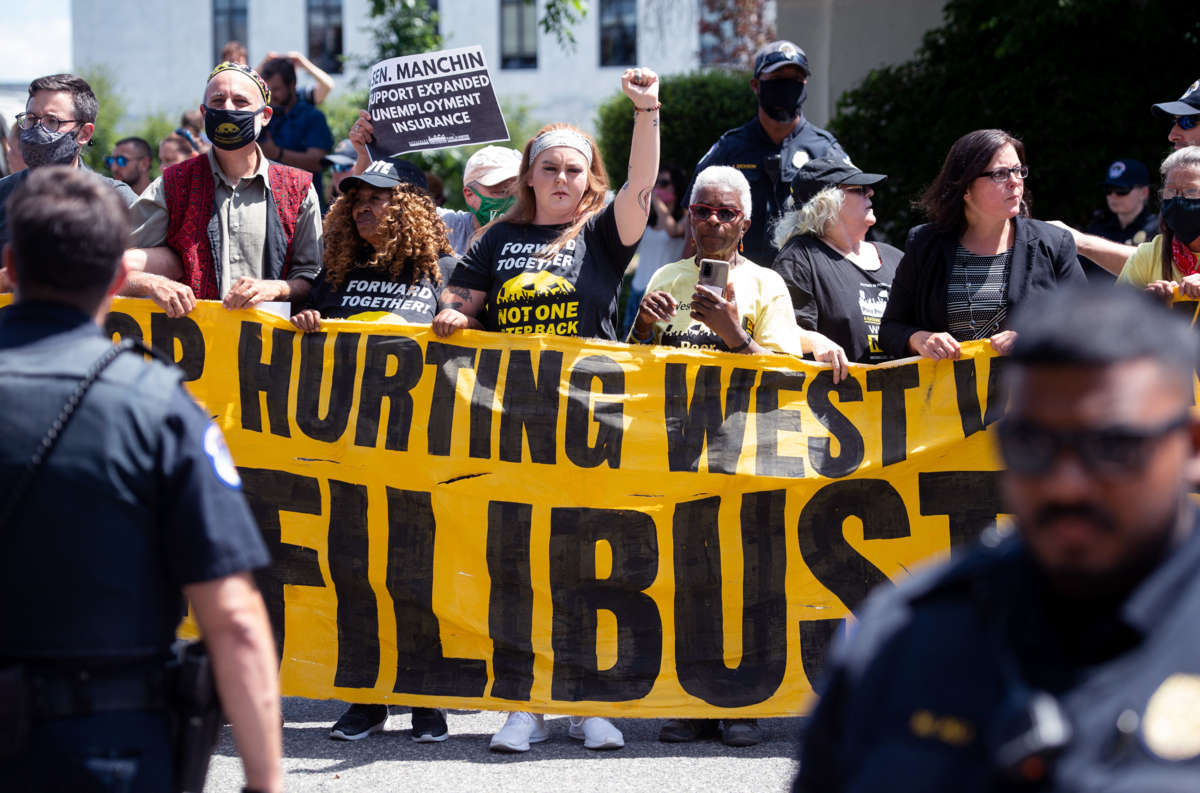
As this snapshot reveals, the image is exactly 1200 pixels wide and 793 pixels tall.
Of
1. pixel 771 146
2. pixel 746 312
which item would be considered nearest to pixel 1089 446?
pixel 746 312

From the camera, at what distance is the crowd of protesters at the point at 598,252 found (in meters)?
5.17

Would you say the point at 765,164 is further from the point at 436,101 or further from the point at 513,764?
the point at 513,764

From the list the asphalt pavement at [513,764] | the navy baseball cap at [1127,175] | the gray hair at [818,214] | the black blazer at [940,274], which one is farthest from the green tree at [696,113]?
the asphalt pavement at [513,764]

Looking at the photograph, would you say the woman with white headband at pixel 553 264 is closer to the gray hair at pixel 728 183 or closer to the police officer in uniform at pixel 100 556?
the gray hair at pixel 728 183

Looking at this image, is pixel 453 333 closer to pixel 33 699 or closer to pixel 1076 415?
pixel 33 699

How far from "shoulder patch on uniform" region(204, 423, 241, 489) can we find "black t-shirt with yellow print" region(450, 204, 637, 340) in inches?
112

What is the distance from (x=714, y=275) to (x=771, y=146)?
201 cm

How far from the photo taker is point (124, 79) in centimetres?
3488

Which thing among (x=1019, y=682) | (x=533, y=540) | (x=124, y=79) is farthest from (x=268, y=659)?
(x=124, y=79)

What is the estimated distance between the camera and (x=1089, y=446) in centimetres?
152

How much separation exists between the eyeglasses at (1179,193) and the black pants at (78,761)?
4.40m

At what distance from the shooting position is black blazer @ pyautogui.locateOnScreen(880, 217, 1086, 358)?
203 inches

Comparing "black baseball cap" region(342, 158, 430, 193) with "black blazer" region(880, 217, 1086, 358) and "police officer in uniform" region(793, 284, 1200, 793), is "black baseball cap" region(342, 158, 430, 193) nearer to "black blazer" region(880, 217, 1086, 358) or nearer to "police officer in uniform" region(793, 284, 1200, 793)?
"black blazer" region(880, 217, 1086, 358)

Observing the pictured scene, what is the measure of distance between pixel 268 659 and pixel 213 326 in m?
3.22
